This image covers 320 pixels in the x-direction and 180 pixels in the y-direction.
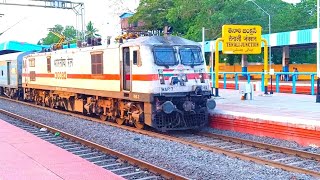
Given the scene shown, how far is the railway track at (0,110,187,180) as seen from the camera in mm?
8797

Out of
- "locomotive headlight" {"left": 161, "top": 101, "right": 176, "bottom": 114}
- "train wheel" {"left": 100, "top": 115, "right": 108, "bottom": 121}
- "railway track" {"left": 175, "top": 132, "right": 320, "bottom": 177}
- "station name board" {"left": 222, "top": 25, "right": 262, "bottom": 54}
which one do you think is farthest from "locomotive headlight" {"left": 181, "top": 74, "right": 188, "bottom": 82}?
"station name board" {"left": 222, "top": 25, "right": 262, "bottom": 54}

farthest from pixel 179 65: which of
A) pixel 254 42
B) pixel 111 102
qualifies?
pixel 254 42

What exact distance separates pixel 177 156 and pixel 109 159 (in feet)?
4.99

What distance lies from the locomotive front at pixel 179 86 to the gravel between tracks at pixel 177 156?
1189 mm

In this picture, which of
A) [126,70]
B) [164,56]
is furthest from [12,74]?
[164,56]

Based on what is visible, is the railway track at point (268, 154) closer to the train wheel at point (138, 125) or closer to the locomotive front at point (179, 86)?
the locomotive front at point (179, 86)

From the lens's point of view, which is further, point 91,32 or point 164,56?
point 91,32

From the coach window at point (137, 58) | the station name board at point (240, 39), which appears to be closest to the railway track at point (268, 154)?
the coach window at point (137, 58)

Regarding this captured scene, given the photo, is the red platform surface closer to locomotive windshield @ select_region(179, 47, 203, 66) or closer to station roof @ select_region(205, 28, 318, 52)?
locomotive windshield @ select_region(179, 47, 203, 66)

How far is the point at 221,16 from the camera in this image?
43.8m

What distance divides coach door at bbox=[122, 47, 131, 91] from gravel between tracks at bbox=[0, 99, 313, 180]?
1433 mm

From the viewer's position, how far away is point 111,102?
1622 centimetres

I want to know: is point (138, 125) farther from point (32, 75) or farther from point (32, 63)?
point (32, 63)

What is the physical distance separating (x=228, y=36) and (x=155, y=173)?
12.1 metres
